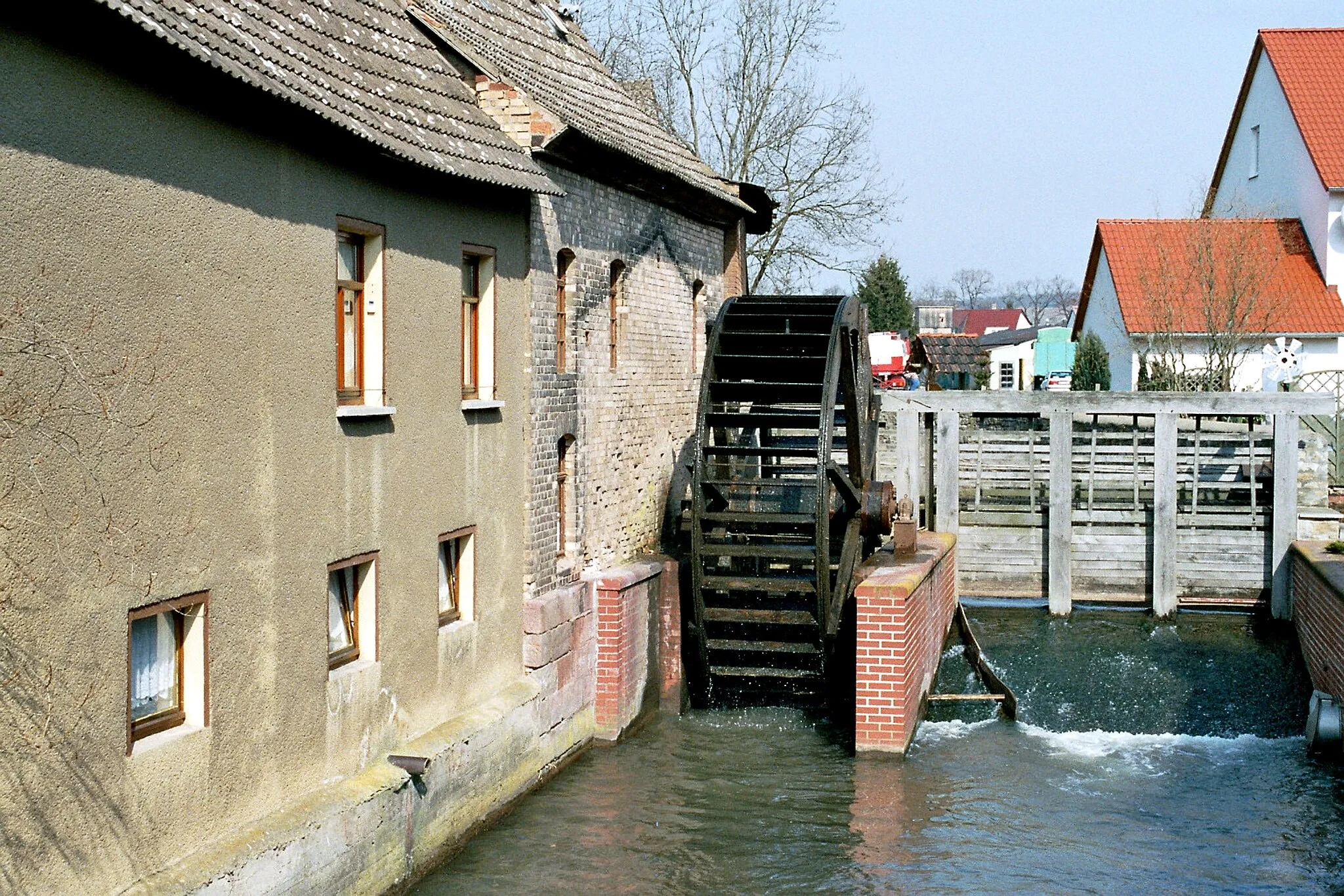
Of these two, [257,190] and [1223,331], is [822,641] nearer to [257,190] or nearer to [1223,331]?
[257,190]

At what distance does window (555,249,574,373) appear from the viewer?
11016mm

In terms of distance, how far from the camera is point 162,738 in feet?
20.3

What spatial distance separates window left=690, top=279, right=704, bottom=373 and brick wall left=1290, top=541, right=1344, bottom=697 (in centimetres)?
644

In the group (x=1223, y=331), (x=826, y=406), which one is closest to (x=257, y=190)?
(x=826, y=406)

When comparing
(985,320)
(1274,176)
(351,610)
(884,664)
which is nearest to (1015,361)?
(1274,176)

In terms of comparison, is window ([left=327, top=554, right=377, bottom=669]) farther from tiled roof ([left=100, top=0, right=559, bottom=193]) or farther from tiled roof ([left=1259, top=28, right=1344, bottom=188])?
tiled roof ([left=1259, top=28, right=1344, bottom=188])

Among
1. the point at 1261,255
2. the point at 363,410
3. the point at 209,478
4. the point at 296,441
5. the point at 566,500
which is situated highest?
the point at 1261,255

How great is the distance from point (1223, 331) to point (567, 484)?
17501mm

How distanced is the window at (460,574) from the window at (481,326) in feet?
3.16

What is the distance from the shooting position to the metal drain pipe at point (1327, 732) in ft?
37.3

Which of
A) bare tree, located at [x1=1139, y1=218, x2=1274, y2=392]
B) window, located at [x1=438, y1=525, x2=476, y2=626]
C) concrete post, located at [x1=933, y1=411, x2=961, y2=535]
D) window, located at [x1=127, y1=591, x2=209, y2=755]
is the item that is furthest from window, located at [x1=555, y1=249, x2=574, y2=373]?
bare tree, located at [x1=1139, y1=218, x2=1274, y2=392]

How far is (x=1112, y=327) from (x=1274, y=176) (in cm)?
490

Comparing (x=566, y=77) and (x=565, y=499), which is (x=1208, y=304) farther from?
(x=565, y=499)

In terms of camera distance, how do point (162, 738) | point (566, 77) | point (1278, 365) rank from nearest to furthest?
point (162, 738), point (566, 77), point (1278, 365)
